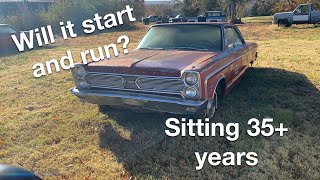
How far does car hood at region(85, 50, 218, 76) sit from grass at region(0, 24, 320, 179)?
86cm

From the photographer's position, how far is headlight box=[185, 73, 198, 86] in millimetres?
3408

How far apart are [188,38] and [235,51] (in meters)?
0.87

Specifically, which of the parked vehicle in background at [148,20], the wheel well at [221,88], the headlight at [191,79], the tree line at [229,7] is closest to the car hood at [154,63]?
the headlight at [191,79]

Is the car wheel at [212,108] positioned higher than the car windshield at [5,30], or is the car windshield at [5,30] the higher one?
the car windshield at [5,30]

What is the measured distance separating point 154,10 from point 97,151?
4926 cm

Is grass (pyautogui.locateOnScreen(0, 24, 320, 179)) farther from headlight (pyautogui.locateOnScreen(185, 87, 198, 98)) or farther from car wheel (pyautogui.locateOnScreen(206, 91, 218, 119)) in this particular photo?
headlight (pyautogui.locateOnScreen(185, 87, 198, 98))

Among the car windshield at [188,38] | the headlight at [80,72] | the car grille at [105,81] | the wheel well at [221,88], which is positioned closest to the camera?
the car grille at [105,81]

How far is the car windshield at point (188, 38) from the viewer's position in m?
4.57

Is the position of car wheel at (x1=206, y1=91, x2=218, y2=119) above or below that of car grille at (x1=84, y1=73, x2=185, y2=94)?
below

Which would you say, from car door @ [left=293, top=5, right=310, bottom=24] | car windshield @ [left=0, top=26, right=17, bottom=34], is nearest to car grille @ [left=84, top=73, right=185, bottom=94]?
car windshield @ [left=0, top=26, right=17, bottom=34]

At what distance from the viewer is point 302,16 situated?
816 inches

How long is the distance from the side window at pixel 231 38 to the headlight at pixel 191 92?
158 cm

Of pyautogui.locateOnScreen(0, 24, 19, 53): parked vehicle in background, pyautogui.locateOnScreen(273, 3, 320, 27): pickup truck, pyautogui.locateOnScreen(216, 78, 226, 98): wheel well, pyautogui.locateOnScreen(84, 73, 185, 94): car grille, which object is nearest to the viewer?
pyautogui.locateOnScreen(84, 73, 185, 94): car grille

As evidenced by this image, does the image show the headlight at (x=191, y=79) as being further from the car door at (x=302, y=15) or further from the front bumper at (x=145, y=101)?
the car door at (x=302, y=15)
